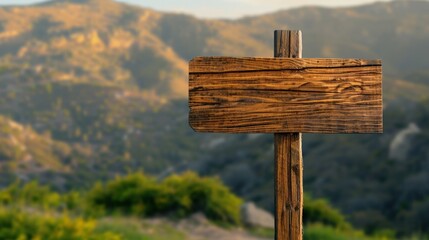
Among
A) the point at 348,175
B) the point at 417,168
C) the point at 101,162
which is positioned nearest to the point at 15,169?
the point at 101,162

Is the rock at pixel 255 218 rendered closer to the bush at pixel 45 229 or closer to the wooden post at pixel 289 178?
the bush at pixel 45 229

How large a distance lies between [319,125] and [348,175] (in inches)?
1184

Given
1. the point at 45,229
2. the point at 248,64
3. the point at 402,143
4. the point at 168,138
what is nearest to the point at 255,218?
the point at 45,229

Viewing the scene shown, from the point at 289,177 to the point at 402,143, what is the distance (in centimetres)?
2901

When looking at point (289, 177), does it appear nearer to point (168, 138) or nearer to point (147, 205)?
point (147, 205)

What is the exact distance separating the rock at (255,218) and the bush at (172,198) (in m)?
0.15

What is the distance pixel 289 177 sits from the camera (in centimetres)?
275

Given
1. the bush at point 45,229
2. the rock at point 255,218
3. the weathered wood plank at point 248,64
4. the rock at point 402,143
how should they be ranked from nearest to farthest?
the weathered wood plank at point 248,64 < the bush at point 45,229 < the rock at point 255,218 < the rock at point 402,143

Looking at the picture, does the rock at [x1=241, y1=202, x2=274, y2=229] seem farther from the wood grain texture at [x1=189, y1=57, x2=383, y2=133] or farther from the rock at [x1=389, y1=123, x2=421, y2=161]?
the rock at [x1=389, y1=123, x2=421, y2=161]

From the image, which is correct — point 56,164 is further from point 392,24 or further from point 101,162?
point 392,24

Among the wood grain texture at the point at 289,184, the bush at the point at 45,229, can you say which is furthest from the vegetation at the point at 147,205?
the wood grain texture at the point at 289,184

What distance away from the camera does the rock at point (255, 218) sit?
13179 mm

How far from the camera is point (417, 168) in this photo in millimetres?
28203

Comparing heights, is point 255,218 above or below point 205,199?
below
